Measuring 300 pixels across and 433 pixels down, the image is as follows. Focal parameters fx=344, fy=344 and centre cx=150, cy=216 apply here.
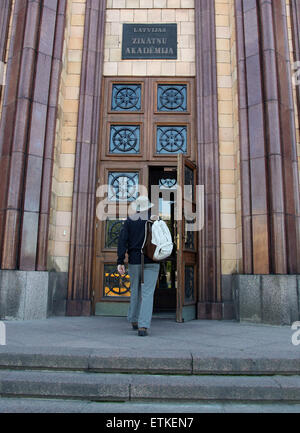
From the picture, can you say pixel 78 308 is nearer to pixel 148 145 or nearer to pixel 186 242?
pixel 186 242

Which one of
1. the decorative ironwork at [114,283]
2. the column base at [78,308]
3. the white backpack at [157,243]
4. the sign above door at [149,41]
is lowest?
the column base at [78,308]

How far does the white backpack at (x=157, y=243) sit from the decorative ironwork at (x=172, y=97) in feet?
11.4

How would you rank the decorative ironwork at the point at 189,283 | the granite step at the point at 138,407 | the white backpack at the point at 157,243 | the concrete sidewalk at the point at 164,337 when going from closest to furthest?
1. the granite step at the point at 138,407
2. the concrete sidewalk at the point at 164,337
3. the white backpack at the point at 157,243
4. the decorative ironwork at the point at 189,283

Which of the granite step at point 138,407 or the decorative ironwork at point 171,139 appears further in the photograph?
the decorative ironwork at point 171,139

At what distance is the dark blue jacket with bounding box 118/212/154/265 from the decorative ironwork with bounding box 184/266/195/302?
1824mm

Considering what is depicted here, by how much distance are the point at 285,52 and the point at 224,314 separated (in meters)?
5.00

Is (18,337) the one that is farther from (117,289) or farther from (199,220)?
Answer: (199,220)

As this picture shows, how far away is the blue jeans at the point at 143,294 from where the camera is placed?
4.45 metres

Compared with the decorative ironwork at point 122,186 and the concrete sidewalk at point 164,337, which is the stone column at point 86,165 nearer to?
the decorative ironwork at point 122,186

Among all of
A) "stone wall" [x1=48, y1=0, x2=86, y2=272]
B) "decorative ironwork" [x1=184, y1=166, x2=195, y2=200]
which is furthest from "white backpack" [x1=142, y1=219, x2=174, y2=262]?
"stone wall" [x1=48, y1=0, x2=86, y2=272]

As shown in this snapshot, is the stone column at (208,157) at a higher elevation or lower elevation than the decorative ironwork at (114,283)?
higher

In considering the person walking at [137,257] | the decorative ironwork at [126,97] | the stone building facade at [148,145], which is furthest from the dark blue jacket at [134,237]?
the decorative ironwork at [126,97]

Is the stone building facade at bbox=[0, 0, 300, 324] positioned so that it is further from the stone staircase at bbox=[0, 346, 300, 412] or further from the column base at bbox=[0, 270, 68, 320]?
the stone staircase at bbox=[0, 346, 300, 412]
